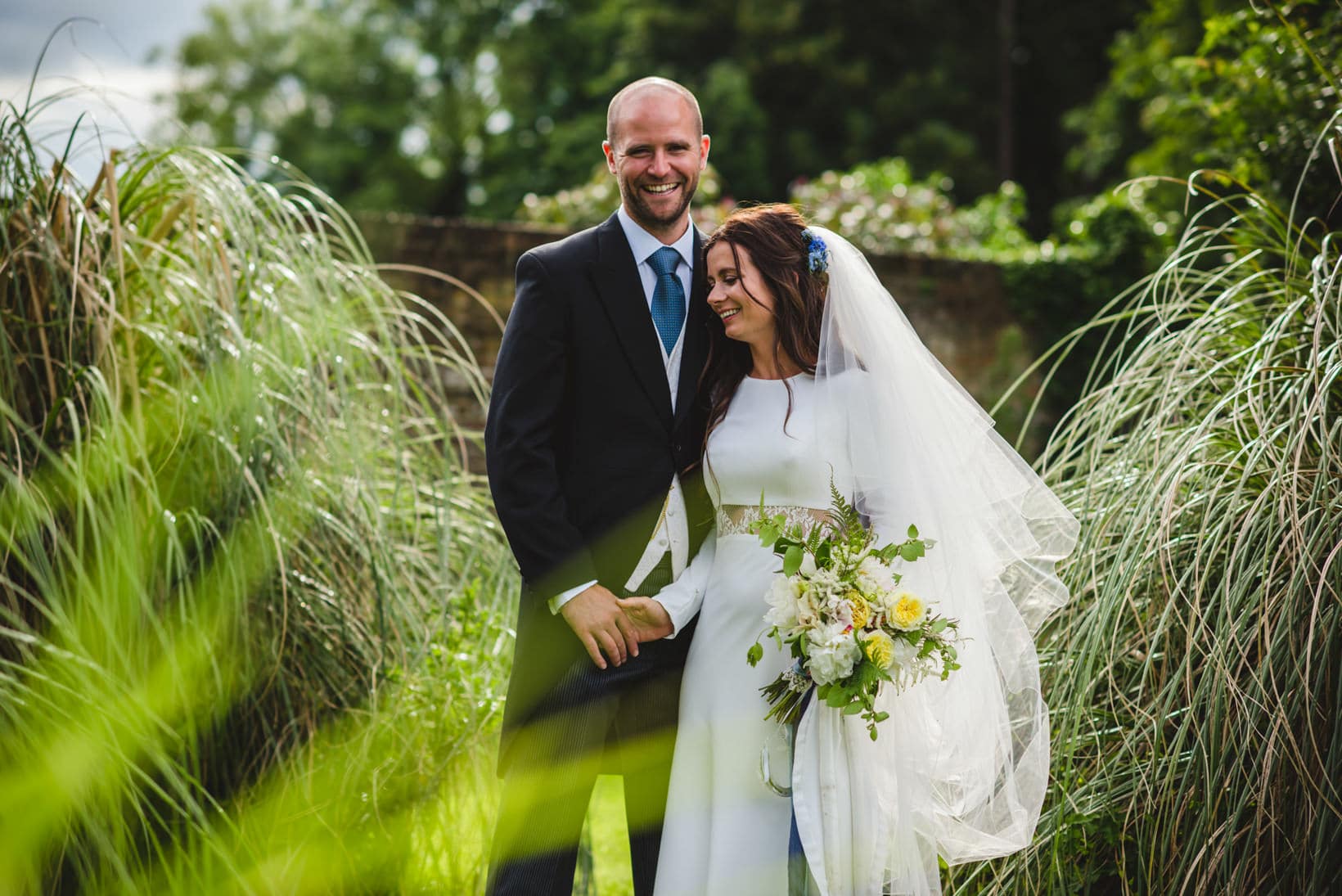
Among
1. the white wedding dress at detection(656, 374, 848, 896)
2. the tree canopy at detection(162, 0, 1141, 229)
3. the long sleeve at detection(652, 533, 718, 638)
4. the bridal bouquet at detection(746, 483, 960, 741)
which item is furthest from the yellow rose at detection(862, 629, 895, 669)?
the tree canopy at detection(162, 0, 1141, 229)

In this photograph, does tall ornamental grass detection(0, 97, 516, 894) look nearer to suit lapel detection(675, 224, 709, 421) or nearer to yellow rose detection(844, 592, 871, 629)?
suit lapel detection(675, 224, 709, 421)

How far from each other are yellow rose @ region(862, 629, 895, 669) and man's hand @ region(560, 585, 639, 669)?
0.54 meters

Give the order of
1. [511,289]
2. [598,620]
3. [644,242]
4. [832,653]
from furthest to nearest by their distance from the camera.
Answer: [511,289] < [644,242] < [598,620] < [832,653]

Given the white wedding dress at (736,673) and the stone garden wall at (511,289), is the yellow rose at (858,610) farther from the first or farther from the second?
the stone garden wall at (511,289)

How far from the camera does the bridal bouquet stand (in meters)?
2.26

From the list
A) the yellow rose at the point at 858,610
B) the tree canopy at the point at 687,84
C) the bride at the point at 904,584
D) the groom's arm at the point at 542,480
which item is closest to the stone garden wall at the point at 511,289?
the groom's arm at the point at 542,480

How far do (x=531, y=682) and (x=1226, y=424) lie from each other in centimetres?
179

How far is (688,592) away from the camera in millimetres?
2582

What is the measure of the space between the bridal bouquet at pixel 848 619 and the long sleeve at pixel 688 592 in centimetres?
22

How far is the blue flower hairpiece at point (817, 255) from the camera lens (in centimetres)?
259

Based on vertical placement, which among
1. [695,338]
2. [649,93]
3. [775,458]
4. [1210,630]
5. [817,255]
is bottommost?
[1210,630]

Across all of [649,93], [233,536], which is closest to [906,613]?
[649,93]

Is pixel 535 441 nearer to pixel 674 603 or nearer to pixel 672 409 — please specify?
pixel 672 409

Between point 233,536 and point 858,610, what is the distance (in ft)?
5.31
